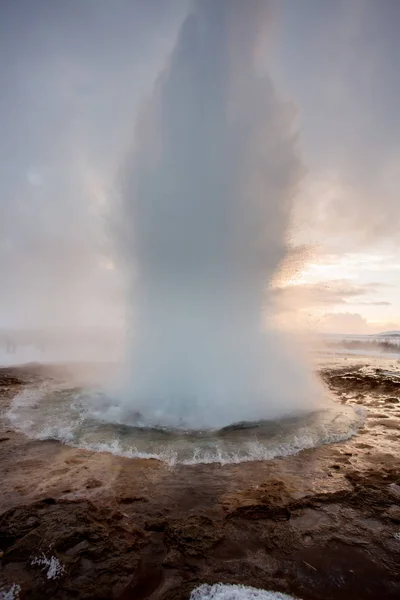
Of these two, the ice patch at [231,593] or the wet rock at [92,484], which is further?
the wet rock at [92,484]

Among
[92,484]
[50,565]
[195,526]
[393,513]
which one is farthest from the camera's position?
[92,484]

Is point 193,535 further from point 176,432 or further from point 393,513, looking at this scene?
point 176,432

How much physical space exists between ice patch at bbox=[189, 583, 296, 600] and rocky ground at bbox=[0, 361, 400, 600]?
96 mm

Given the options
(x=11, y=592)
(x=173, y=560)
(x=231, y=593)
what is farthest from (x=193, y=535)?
(x=11, y=592)

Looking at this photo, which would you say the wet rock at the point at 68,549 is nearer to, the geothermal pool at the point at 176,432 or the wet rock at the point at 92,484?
the wet rock at the point at 92,484

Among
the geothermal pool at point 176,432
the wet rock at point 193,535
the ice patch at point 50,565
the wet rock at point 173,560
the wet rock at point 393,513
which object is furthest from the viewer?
the geothermal pool at point 176,432

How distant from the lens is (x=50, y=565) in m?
3.30

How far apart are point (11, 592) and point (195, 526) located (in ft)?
6.75

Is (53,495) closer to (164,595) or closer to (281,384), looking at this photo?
(164,595)

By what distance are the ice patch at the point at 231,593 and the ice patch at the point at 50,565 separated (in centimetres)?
146

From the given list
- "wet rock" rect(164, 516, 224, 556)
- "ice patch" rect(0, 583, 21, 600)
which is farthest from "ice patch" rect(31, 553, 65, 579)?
"wet rock" rect(164, 516, 224, 556)

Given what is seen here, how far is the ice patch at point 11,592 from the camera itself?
2903mm

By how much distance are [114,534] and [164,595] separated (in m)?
1.10

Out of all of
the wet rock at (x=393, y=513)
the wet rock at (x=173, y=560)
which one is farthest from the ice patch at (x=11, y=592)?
the wet rock at (x=393, y=513)
